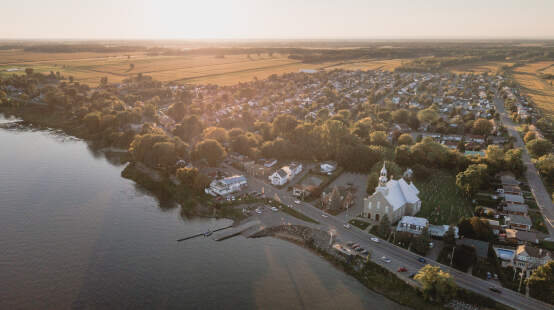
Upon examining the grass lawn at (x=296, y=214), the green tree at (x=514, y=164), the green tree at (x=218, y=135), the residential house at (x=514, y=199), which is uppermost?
the green tree at (x=218, y=135)

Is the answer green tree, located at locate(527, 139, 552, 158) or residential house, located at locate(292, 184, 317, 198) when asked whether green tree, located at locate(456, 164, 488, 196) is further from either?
green tree, located at locate(527, 139, 552, 158)

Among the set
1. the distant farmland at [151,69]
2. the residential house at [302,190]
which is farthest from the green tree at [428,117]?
the distant farmland at [151,69]

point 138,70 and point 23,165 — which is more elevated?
point 138,70

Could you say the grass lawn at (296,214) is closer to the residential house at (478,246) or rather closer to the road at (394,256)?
the road at (394,256)

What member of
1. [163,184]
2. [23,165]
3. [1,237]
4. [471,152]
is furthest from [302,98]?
[1,237]

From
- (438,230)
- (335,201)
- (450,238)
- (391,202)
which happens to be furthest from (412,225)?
(335,201)

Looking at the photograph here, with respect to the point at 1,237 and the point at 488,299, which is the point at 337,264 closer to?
the point at 488,299

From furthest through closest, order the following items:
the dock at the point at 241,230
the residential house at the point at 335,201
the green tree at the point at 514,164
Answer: the green tree at the point at 514,164, the residential house at the point at 335,201, the dock at the point at 241,230
